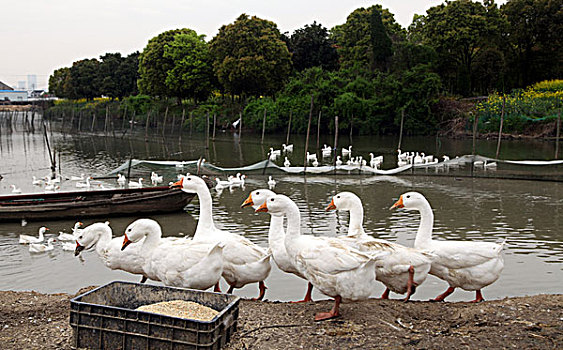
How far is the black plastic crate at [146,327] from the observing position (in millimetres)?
4695

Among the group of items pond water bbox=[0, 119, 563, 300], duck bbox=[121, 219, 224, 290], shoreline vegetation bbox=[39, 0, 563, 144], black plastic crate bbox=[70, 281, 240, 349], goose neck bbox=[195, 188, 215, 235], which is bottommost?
pond water bbox=[0, 119, 563, 300]

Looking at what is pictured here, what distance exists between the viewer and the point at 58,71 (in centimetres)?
10769

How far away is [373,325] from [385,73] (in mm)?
42719

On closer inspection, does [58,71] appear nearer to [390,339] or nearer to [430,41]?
[430,41]

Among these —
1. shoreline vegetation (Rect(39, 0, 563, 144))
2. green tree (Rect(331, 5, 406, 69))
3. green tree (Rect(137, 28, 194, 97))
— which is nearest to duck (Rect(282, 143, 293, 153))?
shoreline vegetation (Rect(39, 0, 563, 144))

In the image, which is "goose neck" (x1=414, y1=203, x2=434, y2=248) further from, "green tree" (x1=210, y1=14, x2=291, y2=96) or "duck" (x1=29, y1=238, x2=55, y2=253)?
"green tree" (x1=210, y1=14, x2=291, y2=96)

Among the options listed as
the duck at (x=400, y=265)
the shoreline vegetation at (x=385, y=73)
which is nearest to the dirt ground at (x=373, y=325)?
the duck at (x=400, y=265)

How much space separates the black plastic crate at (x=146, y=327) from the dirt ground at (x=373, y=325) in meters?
0.29

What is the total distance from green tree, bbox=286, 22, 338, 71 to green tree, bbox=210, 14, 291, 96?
140 inches

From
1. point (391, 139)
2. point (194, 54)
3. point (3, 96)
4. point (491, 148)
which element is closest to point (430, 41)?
point (391, 139)

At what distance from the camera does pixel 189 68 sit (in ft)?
188

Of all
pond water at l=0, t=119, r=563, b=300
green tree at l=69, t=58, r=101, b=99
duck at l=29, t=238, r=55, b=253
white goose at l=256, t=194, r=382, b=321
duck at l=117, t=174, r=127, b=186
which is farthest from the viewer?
green tree at l=69, t=58, r=101, b=99

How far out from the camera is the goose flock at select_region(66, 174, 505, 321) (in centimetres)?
569

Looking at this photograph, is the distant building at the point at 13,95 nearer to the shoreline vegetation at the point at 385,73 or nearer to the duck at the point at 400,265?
the shoreline vegetation at the point at 385,73
